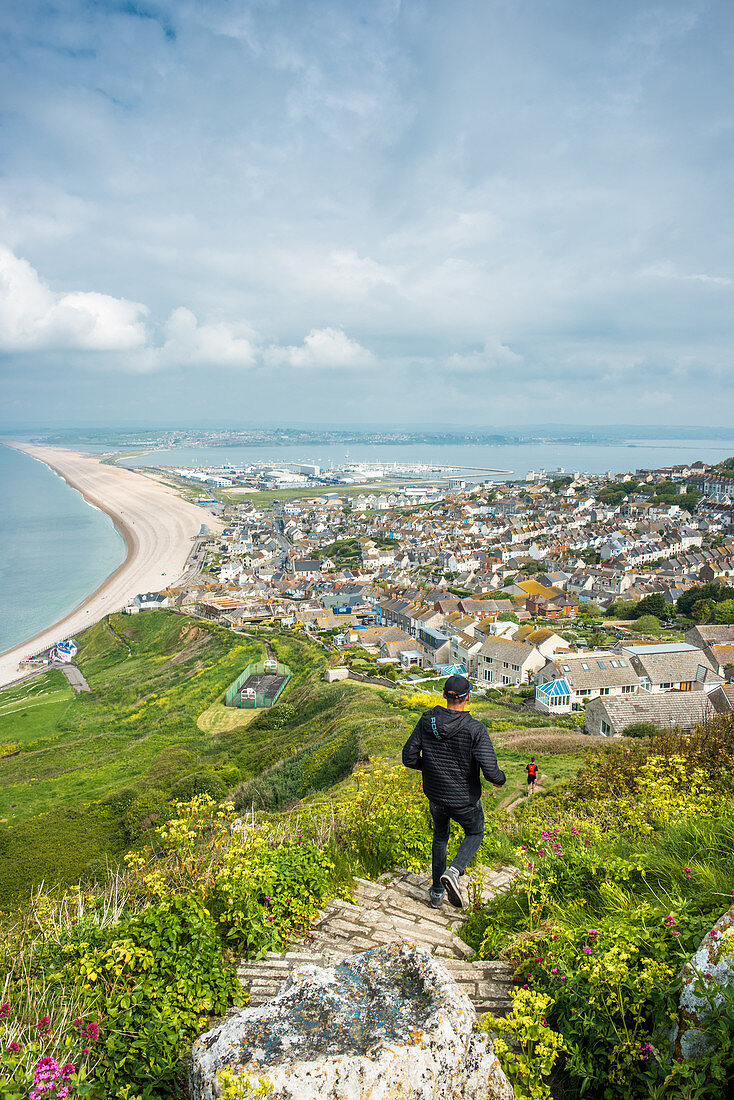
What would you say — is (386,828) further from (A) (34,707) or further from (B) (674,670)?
(A) (34,707)

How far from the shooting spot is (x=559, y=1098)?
2.55m

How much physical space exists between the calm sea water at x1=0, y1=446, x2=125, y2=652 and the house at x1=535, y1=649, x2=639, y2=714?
3754 centimetres

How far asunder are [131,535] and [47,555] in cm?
1372

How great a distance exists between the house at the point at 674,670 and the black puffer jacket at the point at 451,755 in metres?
25.4

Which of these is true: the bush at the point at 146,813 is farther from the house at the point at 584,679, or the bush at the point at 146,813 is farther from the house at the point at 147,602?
the house at the point at 147,602

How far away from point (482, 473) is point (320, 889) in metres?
169

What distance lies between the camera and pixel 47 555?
232 feet

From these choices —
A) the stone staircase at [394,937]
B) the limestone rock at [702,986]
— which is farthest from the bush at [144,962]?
the limestone rock at [702,986]

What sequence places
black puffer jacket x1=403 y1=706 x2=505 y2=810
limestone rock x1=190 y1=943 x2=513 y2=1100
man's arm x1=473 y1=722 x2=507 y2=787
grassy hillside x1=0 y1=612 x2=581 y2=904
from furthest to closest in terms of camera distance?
grassy hillside x1=0 y1=612 x2=581 y2=904 < black puffer jacket x1=403 y1=706 x2=505 y2=810 < man's arm x1=473 y1=722 x2=507 y2=787 < limestone rock x1=190 y1=943 x2=513 y2=1100

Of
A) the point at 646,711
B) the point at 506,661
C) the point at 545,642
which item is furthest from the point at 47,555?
the point at 646,711

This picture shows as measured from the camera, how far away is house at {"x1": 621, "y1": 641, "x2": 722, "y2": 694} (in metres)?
26.8

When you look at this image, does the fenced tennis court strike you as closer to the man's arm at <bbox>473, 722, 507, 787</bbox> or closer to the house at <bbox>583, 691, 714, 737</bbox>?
the house at <bbox>583, 691, 714, 737</bbox>

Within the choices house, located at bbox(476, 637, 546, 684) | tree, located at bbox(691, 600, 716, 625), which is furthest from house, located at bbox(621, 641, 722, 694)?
tree, located at bbox(691, 600, 716, 625)

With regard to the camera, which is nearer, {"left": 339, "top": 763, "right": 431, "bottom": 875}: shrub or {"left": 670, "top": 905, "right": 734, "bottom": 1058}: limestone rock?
{"left": 670, "top": 905, "right": 734, "bottom": 1058}: limestone rock
